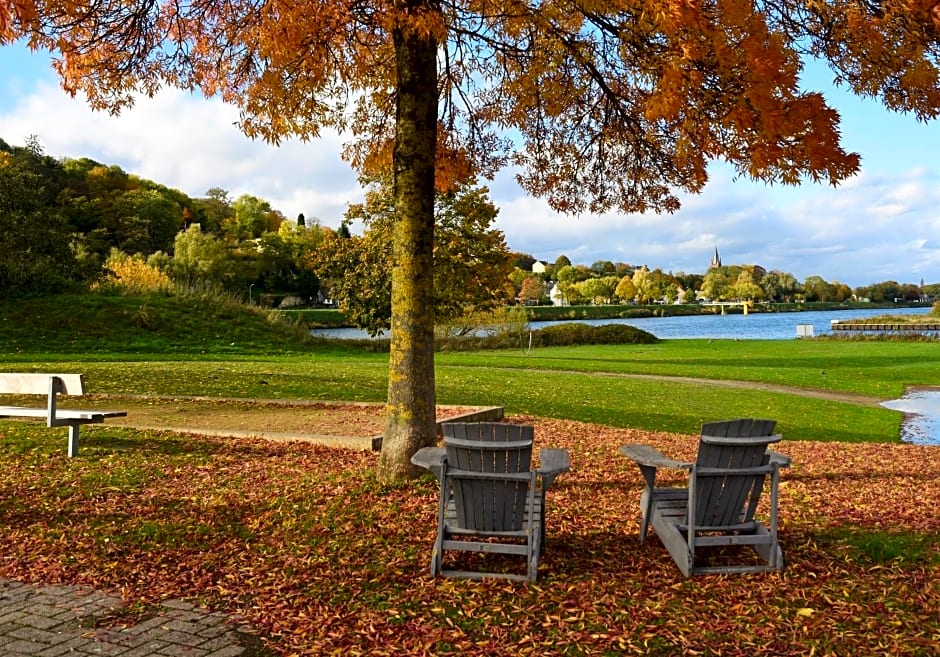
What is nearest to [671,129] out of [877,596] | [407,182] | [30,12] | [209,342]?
[407,182]

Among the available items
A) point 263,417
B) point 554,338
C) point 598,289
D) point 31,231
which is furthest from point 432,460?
point 598,289

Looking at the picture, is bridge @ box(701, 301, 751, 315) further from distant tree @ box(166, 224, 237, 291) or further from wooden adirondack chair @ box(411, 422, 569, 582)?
wooden adirondack chair @ box(411, 422, 569, 582)

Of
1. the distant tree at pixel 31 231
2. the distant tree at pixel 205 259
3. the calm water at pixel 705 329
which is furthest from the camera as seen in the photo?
the distant tree at pixel 205 259

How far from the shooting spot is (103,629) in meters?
4.11

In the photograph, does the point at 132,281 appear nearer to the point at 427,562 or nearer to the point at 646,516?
the point at 427,562

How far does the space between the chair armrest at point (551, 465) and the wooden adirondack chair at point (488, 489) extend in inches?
0.7

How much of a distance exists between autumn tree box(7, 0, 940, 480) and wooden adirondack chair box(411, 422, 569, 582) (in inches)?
84.1

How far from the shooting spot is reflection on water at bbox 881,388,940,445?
13680 mm

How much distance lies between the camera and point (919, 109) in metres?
7.03

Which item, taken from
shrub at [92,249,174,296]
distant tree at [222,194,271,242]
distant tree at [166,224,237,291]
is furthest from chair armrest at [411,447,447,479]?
distant tree at [222,194,271,242]

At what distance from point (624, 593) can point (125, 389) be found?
12.8 m

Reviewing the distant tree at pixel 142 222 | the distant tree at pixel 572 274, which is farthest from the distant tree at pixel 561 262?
the distant tree at pixel 142 222

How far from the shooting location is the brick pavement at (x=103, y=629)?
384 cm

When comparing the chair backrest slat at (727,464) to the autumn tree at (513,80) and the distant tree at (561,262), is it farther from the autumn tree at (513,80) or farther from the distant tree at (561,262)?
the distant tree at (561,262)
